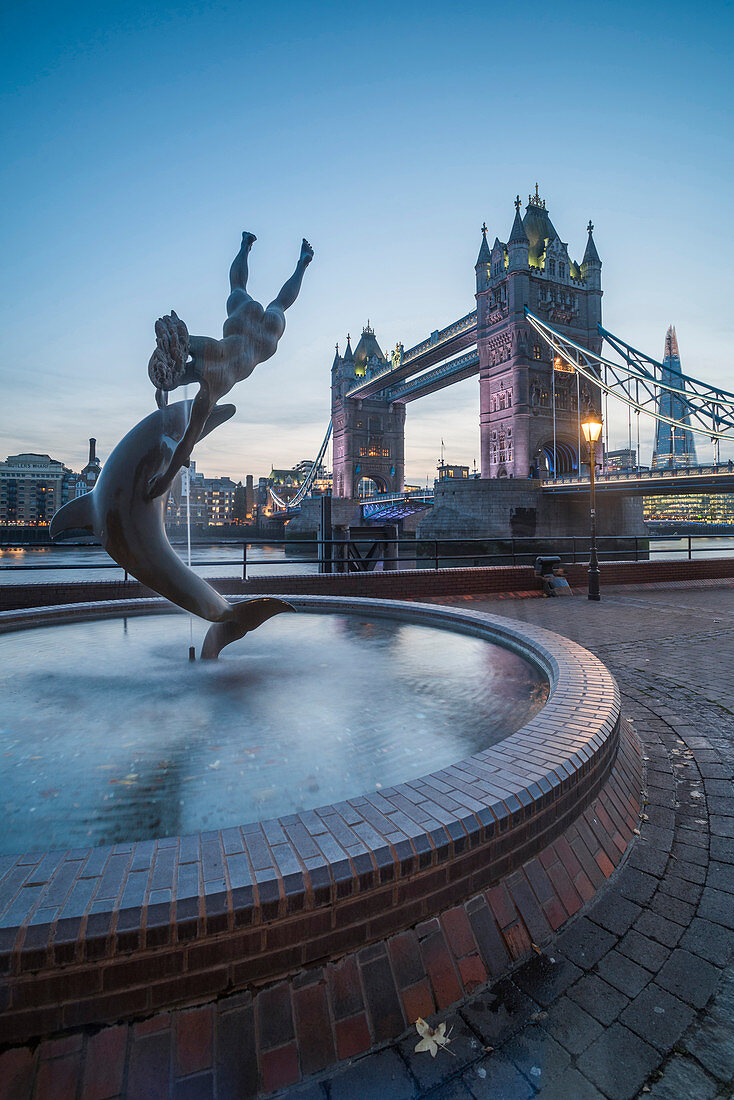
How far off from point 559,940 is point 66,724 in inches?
105

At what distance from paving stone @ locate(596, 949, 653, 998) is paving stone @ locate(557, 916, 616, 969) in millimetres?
31

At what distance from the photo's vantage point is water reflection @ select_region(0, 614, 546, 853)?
7.45ft

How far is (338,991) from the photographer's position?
1568mm

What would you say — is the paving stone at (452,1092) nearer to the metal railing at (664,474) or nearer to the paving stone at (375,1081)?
Result: the paving stone at (375,1081)

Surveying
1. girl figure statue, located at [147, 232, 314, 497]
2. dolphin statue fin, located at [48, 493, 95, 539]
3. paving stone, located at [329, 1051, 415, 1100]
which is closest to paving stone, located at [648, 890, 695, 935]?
paving stone, located at [329, 1051, 415, 1100]

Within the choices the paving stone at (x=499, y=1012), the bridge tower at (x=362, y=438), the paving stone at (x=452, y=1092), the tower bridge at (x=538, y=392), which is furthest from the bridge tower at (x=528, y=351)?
the paving stone at (x=452, y=1092)

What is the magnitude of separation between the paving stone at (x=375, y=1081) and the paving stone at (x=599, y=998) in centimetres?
63

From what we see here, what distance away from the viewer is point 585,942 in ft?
6.56

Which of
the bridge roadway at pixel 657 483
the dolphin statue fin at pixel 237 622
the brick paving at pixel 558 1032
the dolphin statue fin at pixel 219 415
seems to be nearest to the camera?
the brick paving at pixel 558 1032

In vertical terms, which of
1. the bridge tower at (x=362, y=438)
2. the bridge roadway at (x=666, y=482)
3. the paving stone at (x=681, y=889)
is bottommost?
the paving stone at (x=681, y=889)

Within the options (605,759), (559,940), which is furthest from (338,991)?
(605,759)

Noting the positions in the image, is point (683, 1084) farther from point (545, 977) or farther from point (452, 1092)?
point (452, 1092)

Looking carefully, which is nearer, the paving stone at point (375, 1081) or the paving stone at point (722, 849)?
the paving stone at point (375, 1081)

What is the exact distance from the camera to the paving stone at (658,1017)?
1632mm
